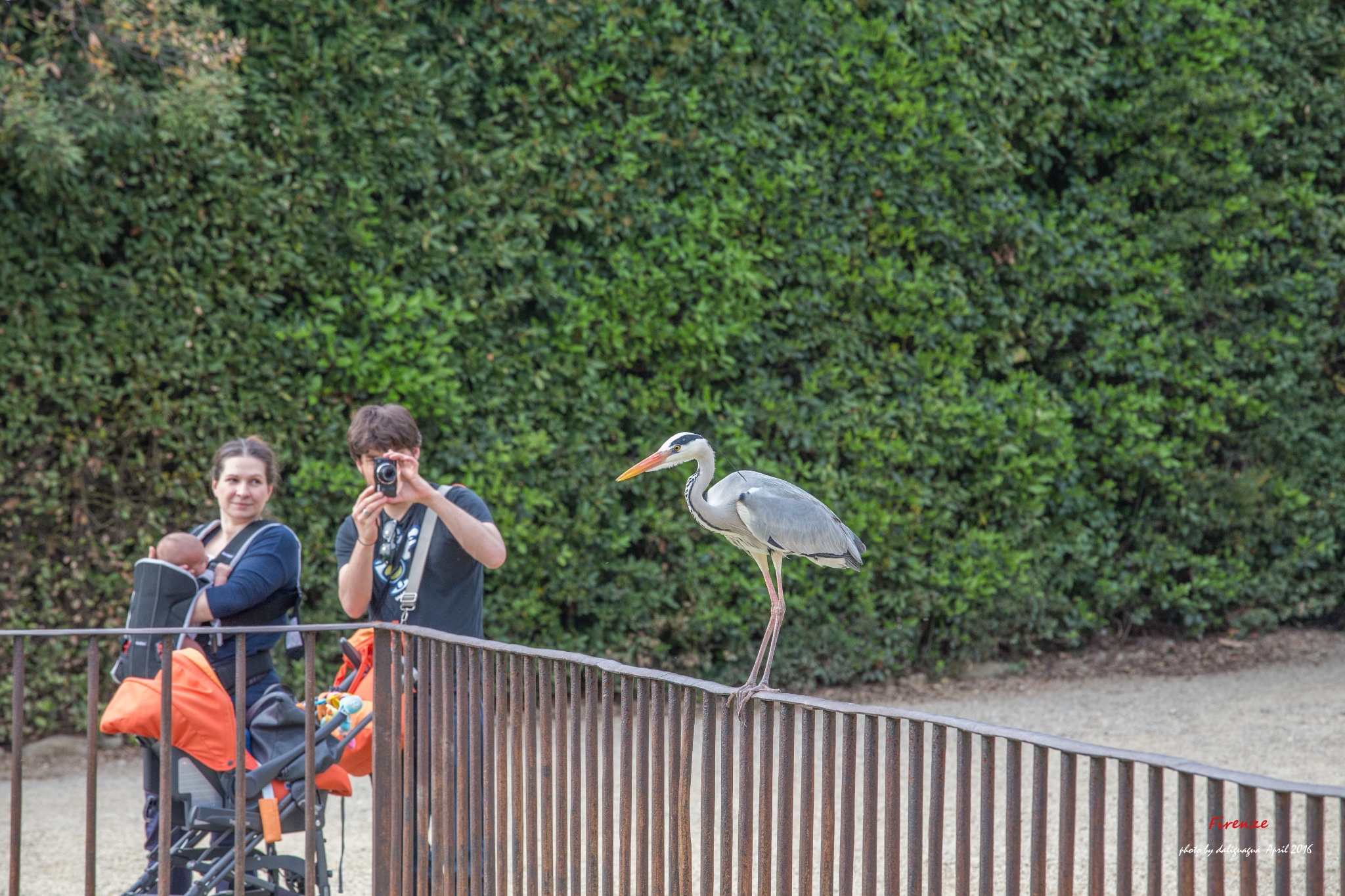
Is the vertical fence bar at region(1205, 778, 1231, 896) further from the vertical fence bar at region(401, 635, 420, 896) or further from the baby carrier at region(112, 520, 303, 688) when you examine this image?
the baby carrier at region(112, 520, 303, 688)

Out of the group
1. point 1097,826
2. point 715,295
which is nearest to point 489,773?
point 1097,826

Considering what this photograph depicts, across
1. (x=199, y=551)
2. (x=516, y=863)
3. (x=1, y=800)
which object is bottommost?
(x=1, y=800)

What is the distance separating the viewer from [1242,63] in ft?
25.9

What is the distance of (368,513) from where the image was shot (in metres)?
3.44

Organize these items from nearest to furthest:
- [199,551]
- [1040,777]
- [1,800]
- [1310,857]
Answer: [1310,857] < [1040,777] < [199,551] < [1,800]

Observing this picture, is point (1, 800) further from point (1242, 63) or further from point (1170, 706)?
point (1242, 63)

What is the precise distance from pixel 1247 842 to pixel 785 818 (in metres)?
0.84

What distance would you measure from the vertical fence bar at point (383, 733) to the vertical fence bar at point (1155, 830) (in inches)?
77.1

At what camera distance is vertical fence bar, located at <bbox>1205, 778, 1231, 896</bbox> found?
5.69ft

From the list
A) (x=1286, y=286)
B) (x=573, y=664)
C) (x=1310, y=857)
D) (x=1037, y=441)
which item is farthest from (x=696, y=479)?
(x=1286, y=286)

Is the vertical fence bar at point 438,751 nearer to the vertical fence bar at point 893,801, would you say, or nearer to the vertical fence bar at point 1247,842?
the vertical fence bar at point 893,801

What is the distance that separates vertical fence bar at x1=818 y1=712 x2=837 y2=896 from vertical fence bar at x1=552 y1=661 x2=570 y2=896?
2.20 feet

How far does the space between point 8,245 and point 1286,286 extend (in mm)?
7466

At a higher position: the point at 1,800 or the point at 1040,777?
the point at 1040,777
